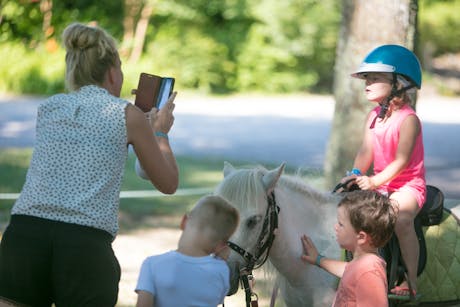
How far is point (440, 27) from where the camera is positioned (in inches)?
1255

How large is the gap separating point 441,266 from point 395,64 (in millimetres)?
1177

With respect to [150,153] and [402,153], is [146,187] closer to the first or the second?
[402,153]

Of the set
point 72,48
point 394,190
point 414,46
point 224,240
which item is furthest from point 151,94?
point 414,46

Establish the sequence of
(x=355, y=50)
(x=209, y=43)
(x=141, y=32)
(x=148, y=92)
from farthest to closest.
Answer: (x=141, y=32) → (x=209, y=43) → (x=355, y=50) → (x=148, y=92)

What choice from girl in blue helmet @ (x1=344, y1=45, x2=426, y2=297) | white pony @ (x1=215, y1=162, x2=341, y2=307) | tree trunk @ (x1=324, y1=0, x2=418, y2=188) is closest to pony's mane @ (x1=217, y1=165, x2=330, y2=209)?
white pony @ (x1=215, y1=162, x2=341, y2=307)

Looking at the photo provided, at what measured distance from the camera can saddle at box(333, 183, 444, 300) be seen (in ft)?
14.0

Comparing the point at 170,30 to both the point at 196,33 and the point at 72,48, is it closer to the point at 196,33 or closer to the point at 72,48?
the point at 196,33

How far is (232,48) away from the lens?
91.4 ft

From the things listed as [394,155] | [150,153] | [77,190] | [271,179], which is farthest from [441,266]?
[77,190]

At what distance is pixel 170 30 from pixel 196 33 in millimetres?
988

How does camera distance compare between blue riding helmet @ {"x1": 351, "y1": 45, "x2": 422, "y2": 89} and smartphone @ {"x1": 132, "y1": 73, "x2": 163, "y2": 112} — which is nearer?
smartphone @ {"x1": 132, "y1": 73, "x2": 163, "y2": 112}

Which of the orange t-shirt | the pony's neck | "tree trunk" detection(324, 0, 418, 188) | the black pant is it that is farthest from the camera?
"tree trunk" detection(324, 0, 418, 188)

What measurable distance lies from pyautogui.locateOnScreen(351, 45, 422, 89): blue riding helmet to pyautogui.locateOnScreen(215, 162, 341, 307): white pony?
75cm

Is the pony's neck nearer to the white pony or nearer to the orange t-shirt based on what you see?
the white pony
